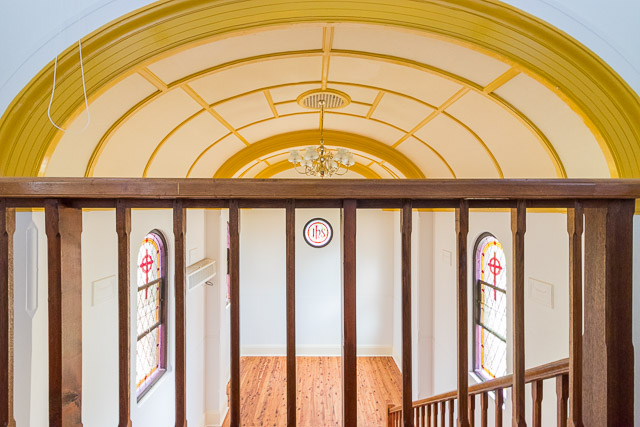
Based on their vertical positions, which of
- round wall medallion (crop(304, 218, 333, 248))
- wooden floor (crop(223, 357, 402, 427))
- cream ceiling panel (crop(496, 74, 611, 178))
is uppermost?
cream ceiling panel (crop(496, 74, 611, 178))

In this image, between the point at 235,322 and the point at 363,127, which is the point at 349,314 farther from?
the point at 363,127

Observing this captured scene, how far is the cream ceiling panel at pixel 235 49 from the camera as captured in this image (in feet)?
7.03

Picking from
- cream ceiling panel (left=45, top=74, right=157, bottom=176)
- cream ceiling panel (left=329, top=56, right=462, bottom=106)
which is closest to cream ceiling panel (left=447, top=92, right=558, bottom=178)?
cream ceiling panel (left=329, top=56, right=462, bottom=106)

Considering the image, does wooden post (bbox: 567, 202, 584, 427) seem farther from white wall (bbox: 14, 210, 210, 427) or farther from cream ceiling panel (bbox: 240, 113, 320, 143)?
cream ceiling panel (bbox: 240, 113, 320, 143)

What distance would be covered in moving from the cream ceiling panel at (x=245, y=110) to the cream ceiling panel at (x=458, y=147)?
1503 mm

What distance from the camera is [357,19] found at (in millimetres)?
1794

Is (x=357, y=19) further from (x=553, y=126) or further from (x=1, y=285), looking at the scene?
(x=1, y=285)

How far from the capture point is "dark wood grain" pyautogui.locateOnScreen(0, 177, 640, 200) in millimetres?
736

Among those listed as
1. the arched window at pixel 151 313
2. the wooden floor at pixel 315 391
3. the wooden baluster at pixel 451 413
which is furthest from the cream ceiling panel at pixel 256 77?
the wooden floor at pixel 315 391

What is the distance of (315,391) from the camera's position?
6.66 m

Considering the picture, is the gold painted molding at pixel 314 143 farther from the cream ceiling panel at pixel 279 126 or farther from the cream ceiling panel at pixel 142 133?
the cream ceiling panel at pixel 142 133

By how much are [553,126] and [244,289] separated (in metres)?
6.96

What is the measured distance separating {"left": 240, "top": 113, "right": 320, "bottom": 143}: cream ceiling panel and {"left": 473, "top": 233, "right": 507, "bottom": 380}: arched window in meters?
2.33

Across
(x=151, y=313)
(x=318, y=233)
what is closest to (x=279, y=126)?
(x=151, y=313)
